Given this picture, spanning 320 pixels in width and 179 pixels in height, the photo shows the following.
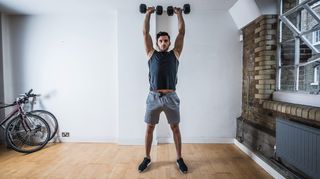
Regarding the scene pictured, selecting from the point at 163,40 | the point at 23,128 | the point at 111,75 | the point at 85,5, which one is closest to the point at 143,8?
the point at 163,40

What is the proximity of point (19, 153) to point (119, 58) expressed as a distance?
2.00 meters

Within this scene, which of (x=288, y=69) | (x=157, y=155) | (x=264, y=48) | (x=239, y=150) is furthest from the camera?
(x=239, y=150)

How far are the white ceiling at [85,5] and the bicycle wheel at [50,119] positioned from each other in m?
1.56

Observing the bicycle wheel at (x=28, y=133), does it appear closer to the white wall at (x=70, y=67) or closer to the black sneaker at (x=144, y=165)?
the white wall at (x=70, y=67)

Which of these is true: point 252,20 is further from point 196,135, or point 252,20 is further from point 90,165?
point 90,165

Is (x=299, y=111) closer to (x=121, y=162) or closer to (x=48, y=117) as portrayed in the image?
(x=121, y=162)

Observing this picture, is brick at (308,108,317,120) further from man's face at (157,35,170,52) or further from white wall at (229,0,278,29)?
man's face at (157,35,170,52)

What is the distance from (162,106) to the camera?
2.43 meters

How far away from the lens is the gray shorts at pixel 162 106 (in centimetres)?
243

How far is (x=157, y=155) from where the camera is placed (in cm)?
288

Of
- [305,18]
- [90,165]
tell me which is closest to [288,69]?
[305,18]

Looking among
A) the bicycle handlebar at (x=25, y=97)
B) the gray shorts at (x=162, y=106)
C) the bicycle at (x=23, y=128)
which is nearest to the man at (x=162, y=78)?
the gray shorts at (x=162, y=106)

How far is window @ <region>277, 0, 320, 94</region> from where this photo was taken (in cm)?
201

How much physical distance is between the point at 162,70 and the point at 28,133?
2380 millimetres
